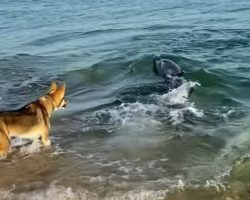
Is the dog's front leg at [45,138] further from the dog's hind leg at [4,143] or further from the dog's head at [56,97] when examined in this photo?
the dog's hind leg at [4,143]

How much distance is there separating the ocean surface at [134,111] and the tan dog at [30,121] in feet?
1.35

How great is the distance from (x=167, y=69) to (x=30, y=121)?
6.55 m

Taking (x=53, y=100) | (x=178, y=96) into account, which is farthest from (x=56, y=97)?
(x=178, y=96)

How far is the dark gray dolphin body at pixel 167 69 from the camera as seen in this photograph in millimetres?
13703

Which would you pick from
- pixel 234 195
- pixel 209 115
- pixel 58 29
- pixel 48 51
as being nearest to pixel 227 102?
pixel 209 115

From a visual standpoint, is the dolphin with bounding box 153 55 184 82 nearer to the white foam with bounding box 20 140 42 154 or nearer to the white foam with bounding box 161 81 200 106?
the white foam with bounding box 161 81 200 106

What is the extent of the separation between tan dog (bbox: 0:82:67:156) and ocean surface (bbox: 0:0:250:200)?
411 millimetres

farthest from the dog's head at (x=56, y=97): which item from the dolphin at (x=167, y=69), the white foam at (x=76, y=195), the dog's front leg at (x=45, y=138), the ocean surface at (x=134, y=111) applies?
the dolphin at (x=167, y=69)

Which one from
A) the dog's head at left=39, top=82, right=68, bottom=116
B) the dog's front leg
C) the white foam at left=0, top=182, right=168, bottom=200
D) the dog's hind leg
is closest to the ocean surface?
the white foam at left=0, top=182, right=168, bottom=200

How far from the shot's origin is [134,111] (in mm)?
11008

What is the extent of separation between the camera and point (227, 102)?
1159 cm

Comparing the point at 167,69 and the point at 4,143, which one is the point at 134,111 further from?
the point at 4,143

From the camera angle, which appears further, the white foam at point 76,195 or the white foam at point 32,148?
the white foam at point 32,148

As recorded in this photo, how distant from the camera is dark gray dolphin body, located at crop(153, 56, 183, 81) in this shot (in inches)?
539
